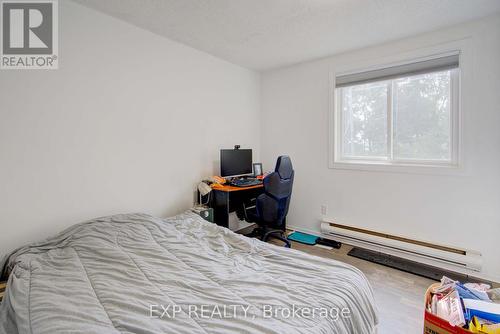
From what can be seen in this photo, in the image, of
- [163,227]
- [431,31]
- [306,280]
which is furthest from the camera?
[431,31]

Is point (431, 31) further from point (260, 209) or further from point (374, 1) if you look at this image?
point (260, 209)

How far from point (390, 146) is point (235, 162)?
1925mm

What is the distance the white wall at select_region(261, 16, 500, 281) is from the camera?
225 centimetres

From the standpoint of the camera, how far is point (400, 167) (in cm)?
271

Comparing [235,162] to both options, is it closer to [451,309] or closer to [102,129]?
[102,129]

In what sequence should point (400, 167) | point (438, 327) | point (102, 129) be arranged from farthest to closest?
point (400, 167) < point (102, 129) < point (438, 327)

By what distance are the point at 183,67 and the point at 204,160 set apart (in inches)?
44.8

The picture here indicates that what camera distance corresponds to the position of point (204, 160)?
3.11m

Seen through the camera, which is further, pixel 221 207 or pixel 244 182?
pixel 244 182

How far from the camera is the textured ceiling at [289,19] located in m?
2.02

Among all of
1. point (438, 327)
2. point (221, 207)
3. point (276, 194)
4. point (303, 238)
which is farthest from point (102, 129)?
point (438, 327)

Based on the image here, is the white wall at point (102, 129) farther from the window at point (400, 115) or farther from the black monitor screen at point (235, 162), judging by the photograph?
the window at point (400, 115)

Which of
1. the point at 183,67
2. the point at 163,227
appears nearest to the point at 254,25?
the point at 183,67

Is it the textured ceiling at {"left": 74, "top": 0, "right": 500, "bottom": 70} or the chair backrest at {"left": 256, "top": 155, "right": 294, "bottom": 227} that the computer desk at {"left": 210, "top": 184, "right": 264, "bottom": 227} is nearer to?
the chair backrest at {"left": 256, "top": 155, "right": 294, "bottom": 227}
